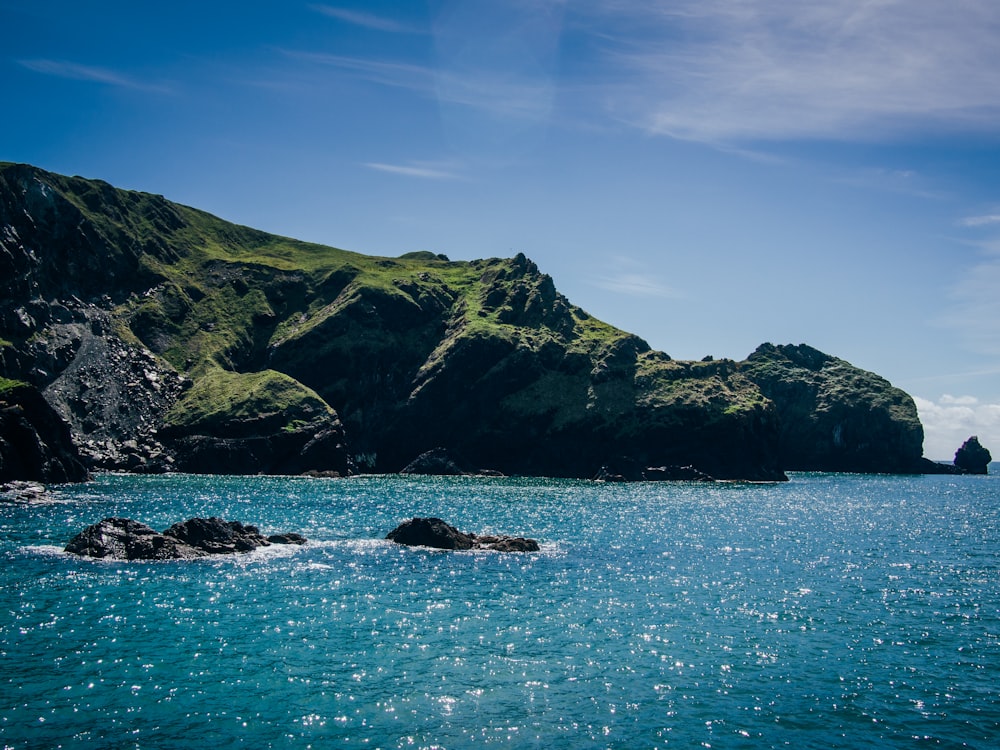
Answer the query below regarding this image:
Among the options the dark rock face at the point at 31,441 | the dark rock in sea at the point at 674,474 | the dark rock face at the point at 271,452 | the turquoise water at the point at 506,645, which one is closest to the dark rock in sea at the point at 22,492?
the dark rock face at the point at 31,441

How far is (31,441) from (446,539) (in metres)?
78.7

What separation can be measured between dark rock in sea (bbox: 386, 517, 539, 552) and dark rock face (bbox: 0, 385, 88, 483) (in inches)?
2749

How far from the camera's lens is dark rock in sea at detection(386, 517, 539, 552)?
6825 centimetres

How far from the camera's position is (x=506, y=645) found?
3778 cm

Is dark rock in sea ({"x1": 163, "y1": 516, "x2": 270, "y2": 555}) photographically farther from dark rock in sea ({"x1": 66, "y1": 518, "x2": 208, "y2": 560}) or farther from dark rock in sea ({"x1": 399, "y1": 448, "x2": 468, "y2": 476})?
dark rock in sea ({"x1": 399, "y1": 448, "x2": 468, "y2": 476})

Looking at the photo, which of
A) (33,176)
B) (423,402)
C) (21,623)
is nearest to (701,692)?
(21,623)

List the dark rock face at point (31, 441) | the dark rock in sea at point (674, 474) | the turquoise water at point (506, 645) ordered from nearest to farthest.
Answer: the turquoise water at point (506, 645) < the dark rock face at point (31, 441) < the dark rock in sea at point (674, 474)

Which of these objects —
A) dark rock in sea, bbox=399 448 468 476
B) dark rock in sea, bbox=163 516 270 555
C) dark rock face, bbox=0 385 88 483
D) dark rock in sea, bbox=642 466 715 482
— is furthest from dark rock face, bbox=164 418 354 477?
dark rock in sea, bbox=163 516 270 555

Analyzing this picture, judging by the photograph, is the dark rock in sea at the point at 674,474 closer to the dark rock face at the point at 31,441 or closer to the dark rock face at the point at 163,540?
the dark rock face at the point at 31,441

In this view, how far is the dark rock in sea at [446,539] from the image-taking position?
6825 centimetres

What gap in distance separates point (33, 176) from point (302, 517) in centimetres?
16769

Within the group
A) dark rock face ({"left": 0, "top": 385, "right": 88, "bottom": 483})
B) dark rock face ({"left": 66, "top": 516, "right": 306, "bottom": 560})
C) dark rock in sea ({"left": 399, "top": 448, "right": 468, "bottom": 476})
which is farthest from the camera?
dark rock in sea ({"left": 399, "top": 448, "right": 468, "bottom": 476})

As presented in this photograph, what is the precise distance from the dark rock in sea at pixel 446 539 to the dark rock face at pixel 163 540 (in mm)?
12786

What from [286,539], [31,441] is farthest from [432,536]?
[31,441]
